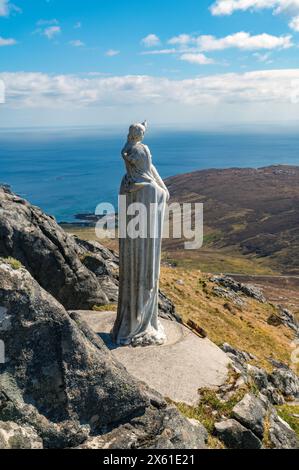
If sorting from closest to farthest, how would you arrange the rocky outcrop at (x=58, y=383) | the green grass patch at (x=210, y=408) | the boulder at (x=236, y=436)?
1. the rocky outcrop at (x=58, y=383)
2. the boulder at (x=236, y=436)
3. the green grass patch at (x=210, y=408)

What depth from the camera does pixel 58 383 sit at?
6.99 metres

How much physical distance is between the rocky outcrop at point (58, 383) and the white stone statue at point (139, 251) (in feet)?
21.6

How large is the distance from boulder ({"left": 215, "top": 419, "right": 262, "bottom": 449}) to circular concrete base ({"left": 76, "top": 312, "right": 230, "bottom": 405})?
1179mm

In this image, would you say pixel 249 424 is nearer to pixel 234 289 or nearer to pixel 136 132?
pixel 136 132

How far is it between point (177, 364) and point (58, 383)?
686 cm

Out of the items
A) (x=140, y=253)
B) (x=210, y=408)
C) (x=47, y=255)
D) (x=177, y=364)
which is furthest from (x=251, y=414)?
(x=47, y=255)

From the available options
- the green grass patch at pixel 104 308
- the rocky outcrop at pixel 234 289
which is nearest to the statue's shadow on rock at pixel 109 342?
the green grass patch at pixel 104 308

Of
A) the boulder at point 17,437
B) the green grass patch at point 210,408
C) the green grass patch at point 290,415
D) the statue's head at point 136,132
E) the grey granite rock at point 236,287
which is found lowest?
the grey granite rock at point 236,287

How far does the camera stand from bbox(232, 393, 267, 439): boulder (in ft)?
35.3

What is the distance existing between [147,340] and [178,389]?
2.78 metres

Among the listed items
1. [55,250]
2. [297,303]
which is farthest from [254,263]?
[55,250]

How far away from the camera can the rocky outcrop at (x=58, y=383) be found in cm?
670

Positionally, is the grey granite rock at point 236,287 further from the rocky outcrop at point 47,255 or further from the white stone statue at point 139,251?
the white stone statue at point 139,251

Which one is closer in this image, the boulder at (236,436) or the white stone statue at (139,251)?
the boulder at (236,436)
